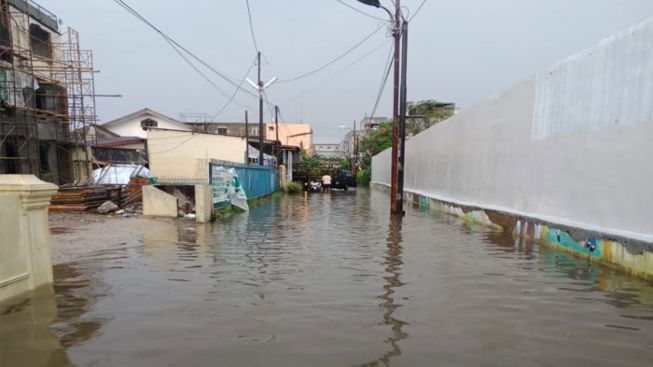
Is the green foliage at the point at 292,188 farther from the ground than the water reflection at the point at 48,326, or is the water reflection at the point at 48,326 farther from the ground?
the water reflection at the point at 48,326

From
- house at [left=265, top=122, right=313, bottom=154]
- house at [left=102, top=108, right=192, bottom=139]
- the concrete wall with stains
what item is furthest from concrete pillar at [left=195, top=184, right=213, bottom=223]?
house at [left=265, top=122, right=313, bottom=154]

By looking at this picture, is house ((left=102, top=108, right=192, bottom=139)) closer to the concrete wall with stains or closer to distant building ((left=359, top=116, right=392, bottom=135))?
distant building ((left=359, top=116, right=392, bottom=135))

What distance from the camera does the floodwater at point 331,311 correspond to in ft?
11.8

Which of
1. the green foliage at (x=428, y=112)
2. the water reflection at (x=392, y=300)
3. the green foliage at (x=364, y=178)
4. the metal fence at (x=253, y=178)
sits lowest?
the green foliage at (x=364, y=178)

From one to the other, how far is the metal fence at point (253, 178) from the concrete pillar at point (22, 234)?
9.24 m

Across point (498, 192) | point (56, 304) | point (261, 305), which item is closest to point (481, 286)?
point (261, 305)

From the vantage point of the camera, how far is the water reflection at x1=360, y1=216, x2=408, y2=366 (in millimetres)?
3637

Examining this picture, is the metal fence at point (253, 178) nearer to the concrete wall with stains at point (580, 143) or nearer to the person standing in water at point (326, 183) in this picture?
the person standing in water at point (326, 183)

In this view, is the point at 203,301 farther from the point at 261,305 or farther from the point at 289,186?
the point at 289,186

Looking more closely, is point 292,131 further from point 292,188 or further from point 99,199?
point 99,199

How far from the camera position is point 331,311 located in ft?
15.5

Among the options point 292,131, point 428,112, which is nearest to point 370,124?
point 292,131

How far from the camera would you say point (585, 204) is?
7332mm

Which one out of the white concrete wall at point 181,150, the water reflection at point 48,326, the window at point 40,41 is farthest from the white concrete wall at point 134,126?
the water reflection at point 48,326
